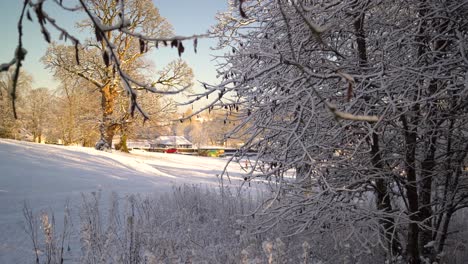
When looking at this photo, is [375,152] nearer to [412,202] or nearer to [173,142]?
[412,202]

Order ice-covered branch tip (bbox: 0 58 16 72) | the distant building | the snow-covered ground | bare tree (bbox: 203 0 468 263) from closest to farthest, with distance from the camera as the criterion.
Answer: ice-covered branch tip (bbox: 0 58 16 72) → bare tree (bbox: 203 0 468 263) → the snow-covered ground → the distant building

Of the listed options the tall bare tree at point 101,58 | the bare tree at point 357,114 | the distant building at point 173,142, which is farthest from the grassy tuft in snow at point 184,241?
the distant building at point 173,142

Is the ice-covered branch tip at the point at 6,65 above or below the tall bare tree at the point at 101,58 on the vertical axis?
below

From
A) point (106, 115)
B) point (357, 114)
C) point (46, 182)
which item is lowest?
point (46, 182)

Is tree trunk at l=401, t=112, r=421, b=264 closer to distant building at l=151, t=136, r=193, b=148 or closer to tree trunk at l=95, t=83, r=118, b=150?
tree trunk at l=95, t=83, r=118, b=150

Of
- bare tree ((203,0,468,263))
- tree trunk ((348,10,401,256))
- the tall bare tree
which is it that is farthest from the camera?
the tall bare tree

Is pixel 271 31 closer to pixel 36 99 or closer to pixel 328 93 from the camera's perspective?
pixel 328 93

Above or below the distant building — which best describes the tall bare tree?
above

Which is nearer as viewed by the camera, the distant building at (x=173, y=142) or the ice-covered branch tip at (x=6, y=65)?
the ice-covered branch tip at (x=6, y=65)

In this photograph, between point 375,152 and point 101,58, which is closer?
point 375,152

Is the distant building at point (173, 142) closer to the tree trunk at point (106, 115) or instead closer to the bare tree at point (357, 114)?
the tree trunk at point (106, 115)

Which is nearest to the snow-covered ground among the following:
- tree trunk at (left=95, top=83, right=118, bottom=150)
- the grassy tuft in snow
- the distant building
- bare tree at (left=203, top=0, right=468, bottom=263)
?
the grassy tuft in snow

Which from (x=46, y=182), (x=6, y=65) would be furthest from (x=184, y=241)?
(x=46, y=182)

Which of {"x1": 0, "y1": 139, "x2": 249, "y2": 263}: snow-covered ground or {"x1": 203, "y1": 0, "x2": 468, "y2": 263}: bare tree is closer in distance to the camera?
{"x1": 203, "y1": 0, "x2": 468, "y2": 263}: bare tree
